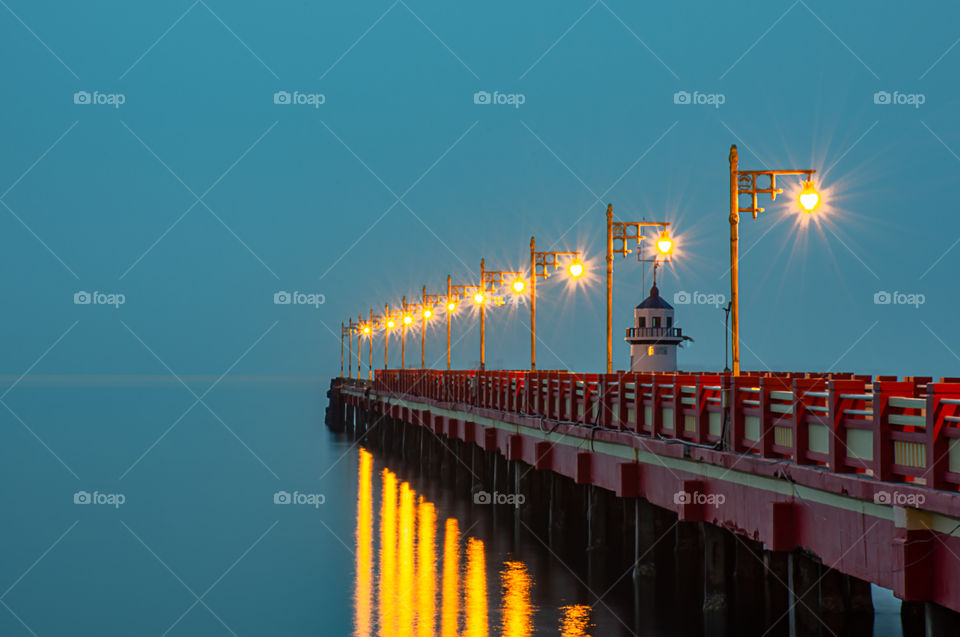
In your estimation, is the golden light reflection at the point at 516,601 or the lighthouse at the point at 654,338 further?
the lighthouse at the point at 654,338

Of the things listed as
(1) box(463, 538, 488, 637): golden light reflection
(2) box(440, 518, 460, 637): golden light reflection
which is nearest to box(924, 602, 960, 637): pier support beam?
(1) box(463, 538, 488, 637): golden light reflection

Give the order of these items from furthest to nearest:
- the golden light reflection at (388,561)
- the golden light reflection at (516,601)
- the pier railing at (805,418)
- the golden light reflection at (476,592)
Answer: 1. the golden light reflection at (388,561)
2. the golden light reflection at (476,592)
3. the golden light reflection at (516,601)
4. the pier railing at (805,418)

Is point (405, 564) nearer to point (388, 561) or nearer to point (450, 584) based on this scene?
point (388, 561)

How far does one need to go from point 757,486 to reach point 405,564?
16.2 m

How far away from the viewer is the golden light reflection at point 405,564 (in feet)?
75.0

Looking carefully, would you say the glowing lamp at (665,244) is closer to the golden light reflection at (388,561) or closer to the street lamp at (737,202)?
the street lamp at (737,202)

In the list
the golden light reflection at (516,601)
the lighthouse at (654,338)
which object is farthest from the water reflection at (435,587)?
the lighthouse at (654,338)

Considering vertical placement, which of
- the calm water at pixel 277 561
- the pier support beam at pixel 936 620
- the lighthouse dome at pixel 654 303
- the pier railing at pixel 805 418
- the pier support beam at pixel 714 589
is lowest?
the calm water at pixel 277 561

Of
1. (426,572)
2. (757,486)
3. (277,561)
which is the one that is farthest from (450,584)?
(757,486)

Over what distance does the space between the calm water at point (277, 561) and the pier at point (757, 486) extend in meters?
1.52

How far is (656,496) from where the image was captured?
19891mm

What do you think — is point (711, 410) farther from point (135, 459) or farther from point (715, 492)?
point (135, 459)

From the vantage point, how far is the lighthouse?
70000mm

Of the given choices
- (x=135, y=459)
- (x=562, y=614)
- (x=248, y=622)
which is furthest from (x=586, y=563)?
(x=135, y=459)
